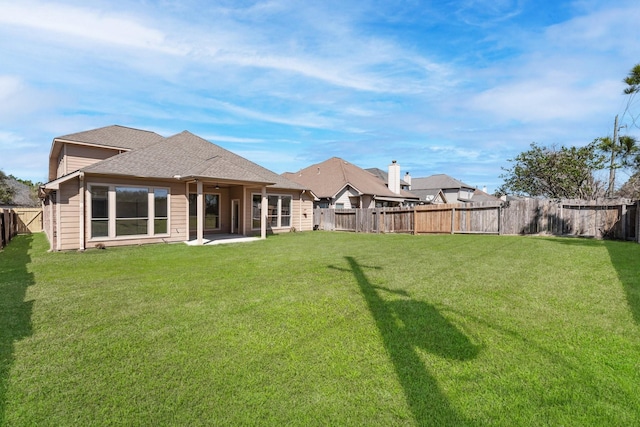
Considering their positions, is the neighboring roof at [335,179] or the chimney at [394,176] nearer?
the neighboring roof at [335,179]

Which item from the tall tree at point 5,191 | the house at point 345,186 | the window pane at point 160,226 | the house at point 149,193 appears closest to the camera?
the house at point 149,193

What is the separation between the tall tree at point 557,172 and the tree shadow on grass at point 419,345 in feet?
71.1

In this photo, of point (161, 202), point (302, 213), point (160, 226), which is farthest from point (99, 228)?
point (302, 213)

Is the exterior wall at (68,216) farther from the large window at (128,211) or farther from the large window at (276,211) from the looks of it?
the large window at (276,211)

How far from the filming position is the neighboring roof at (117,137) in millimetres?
14400

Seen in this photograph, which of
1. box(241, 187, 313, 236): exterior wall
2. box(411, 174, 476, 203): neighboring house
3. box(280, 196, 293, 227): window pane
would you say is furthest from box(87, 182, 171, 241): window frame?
box(411, 174, 476, 203): neighboring house

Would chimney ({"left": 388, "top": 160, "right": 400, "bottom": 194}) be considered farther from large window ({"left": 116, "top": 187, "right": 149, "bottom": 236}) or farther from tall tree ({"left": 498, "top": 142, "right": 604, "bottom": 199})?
large window ({"left": 116, "top": 187, "right": 149, "bottom": 236})

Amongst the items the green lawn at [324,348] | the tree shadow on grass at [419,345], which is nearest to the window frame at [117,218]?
the green lawn at [324,348]

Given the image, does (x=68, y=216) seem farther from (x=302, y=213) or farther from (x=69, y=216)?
(x=302, y=213)

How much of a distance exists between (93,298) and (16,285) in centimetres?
228

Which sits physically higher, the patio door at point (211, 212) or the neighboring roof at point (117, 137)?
the neighboring roof at point (117, 137)

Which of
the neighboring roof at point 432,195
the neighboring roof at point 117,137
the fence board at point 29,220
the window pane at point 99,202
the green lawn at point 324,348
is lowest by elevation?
the green lawn at point 324,348

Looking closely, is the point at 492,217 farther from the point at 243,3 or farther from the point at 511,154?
the point at 243,3

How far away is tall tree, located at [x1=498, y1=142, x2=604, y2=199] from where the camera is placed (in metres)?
20.0
